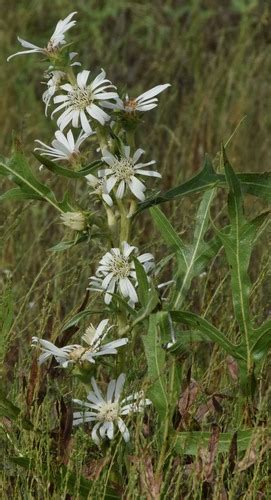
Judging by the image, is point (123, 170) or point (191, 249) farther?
point (191, 249)

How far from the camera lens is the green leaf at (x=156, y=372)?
7.04ft

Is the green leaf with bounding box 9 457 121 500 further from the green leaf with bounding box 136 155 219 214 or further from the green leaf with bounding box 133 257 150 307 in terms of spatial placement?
the green leaf with bounding box 136 155 219 214

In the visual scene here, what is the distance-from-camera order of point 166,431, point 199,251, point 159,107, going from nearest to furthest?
point 166,431 < point 199,251 < point 159,107

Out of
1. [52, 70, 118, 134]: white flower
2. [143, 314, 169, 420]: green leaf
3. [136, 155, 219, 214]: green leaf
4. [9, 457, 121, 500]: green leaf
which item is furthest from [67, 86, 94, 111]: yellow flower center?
[9, 457, 121, 500]: green leaf

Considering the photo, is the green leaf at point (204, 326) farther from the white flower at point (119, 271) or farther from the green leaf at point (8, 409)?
the green leaf at point (8, 409)

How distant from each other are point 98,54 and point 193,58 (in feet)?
1.80

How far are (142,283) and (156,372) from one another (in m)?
0.18

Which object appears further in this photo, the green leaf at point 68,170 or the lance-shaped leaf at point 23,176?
the lance-shaped leaf at point 23,176

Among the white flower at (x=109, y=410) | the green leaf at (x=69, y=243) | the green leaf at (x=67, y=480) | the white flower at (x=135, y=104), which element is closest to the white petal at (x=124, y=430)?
the white flower at (x=109, y=410)

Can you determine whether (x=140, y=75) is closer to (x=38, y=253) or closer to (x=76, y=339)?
(x=38, y=253)

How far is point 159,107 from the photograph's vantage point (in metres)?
4.95

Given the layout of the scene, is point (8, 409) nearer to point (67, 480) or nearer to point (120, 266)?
point (67, 480)

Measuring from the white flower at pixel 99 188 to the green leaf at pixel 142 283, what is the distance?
0.15m

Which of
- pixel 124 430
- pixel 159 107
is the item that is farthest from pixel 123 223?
pixel 159 107
